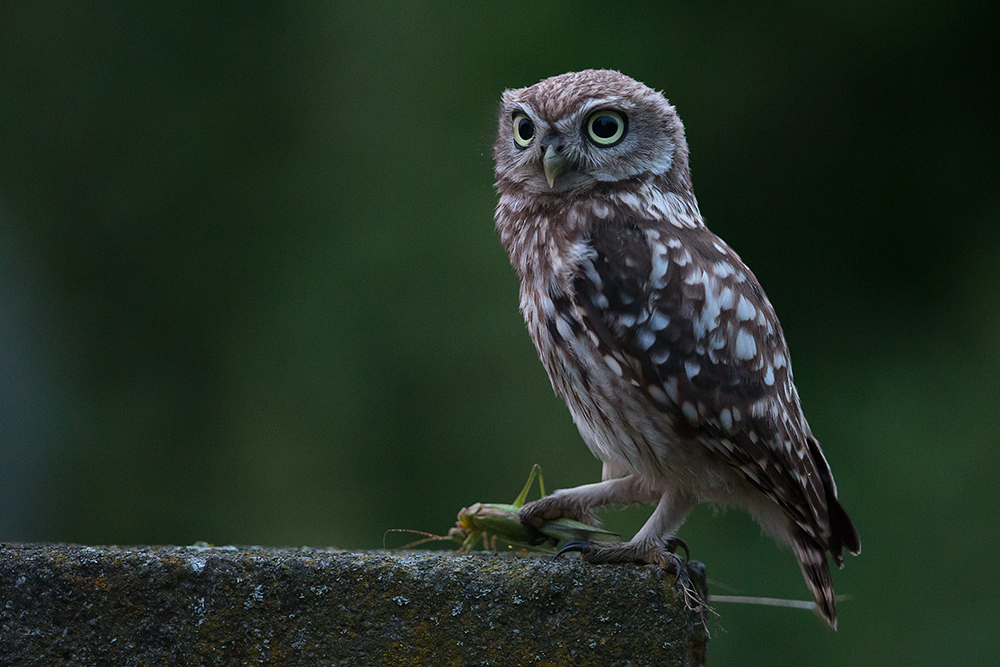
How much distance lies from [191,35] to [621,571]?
4705 millimetres

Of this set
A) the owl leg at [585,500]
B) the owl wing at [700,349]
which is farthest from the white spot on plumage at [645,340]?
the owl leg at [585,500]

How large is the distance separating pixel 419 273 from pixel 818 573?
2.95 metres

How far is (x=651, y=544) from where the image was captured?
81.2 inches

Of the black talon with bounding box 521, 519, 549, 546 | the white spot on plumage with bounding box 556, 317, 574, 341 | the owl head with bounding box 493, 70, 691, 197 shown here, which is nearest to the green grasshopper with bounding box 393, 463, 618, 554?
the black talon with bounding box 521, 519, 549, 546

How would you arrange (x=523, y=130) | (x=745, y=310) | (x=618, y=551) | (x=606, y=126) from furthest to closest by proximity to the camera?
(x=523, y=130)
(x=606, y=126)
(x=745, y=310)
(x=618, y=551)

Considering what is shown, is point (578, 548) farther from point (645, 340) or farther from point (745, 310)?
point (745, 310)

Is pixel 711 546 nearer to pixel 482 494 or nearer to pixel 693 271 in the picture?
pixel 482 494

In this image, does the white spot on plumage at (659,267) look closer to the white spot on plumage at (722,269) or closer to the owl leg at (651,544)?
the white spot on plumage at (722,269)

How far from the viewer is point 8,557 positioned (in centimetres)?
152

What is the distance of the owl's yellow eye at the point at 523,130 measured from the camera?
2482 millimetres

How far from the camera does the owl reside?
7.12 feet

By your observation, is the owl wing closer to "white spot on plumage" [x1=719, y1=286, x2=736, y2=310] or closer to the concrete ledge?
"white spot on plumage" [x1=719, y1=286, x2=736, y2=310]

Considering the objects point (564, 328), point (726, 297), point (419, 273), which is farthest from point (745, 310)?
point (419, 273)

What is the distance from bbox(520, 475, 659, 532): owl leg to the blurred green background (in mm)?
1931
